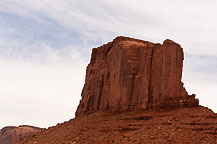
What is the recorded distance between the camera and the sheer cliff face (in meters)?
35.2

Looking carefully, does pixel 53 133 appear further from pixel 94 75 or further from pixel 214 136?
pixel 214 136

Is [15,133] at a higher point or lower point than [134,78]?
lower

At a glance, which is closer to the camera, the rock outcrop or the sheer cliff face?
the sheer cliff face

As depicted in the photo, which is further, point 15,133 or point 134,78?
point 15,133

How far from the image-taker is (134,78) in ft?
130

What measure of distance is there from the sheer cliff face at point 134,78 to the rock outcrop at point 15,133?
34.0m

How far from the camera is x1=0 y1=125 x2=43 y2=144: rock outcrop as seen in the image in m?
79.5

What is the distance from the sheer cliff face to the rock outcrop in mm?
34048

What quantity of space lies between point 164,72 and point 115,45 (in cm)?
897

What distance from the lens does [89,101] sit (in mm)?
46125

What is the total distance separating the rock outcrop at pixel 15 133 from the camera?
7947 cm

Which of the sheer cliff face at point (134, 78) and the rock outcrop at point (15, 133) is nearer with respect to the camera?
the sheer cliff face at point (134, 78)

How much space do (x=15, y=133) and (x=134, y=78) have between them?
46.5 m

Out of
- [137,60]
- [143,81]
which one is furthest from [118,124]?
[137,60]
